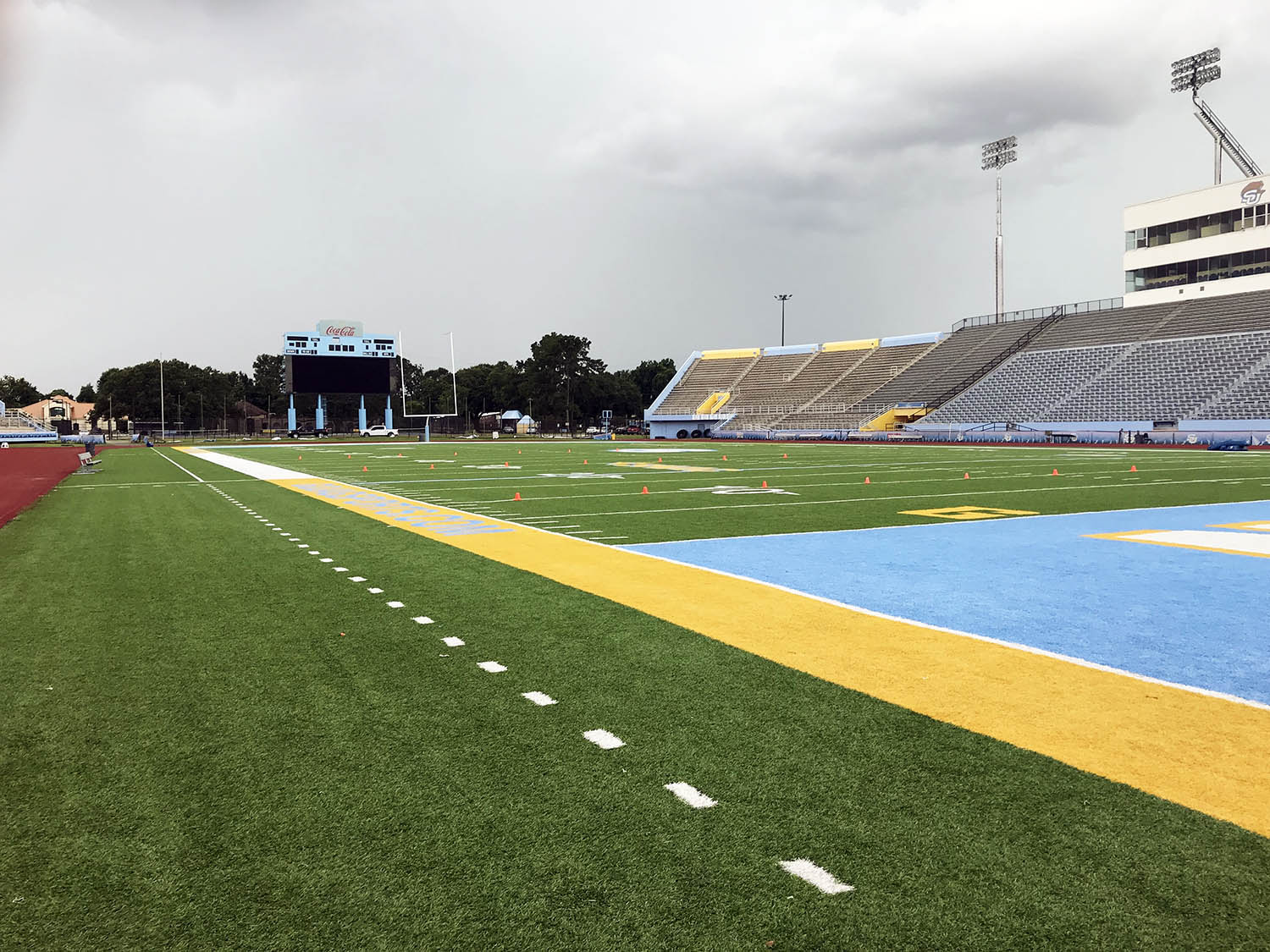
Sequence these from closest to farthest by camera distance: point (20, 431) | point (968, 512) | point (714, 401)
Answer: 1. point (968, 512)
2. point (20, 431)
3. point (714, 401)

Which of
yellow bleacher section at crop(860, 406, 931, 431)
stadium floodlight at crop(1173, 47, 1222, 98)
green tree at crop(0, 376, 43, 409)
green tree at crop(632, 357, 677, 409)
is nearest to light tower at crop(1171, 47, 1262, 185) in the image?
stadium floodlight at crop(1173, 47, 1222, 98)

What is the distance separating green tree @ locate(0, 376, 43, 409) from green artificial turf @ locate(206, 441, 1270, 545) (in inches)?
6182

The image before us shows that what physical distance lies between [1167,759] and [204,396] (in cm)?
12460

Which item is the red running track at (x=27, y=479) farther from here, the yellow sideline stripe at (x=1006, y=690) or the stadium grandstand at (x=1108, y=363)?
the stadium grandstand at (x=1108, y=363)

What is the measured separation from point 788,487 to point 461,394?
118568 mm

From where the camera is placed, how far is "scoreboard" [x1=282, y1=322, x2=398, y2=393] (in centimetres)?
7125

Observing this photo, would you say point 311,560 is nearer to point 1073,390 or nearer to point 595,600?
point 595,600

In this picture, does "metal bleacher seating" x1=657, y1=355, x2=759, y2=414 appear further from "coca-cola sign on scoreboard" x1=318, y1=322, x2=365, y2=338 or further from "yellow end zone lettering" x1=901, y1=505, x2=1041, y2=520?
"yellow end zone lettering" x1=901, y1=505, x2=1041, y2=520

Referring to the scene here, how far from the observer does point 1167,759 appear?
13.5 feet

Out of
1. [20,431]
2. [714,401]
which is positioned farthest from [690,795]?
[20,431]

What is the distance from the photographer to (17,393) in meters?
161

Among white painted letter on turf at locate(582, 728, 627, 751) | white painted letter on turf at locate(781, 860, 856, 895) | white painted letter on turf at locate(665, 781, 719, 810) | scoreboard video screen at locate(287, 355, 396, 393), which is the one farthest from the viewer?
scoreboard video screen at locate(287, 355, 396, 393)

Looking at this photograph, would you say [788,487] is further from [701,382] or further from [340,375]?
[701,382]

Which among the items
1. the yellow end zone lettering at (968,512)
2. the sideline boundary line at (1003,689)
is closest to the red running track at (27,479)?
the sideline boundary line at (1003,689)
